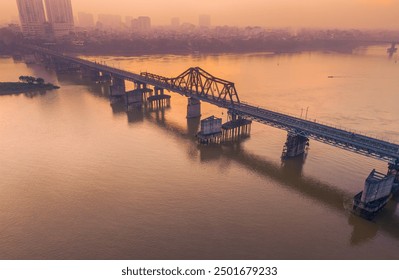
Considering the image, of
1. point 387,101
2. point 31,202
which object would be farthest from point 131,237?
point 387,101

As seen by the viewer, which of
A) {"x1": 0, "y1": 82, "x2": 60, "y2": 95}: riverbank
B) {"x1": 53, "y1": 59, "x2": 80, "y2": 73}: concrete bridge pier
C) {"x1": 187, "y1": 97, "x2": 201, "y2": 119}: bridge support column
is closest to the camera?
{"x1": 187, "y1": 97, "x2": 201, "y2": 119}: bridge support column

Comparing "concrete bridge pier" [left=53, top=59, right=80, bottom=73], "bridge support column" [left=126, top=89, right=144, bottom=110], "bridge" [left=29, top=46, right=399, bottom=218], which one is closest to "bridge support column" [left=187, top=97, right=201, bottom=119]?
"bridge" [left=29, top=46, right=399, bottom=218]

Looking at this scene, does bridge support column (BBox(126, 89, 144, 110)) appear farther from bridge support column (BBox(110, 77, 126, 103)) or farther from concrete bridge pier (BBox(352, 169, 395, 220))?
concrete bridge pier (BBox(352, 169, 395, 220))

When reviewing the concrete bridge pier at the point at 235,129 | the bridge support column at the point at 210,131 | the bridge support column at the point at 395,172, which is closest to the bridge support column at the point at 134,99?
the bridge support column at the point at 210,131

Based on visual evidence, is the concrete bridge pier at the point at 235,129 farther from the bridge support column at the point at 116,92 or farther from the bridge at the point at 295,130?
the bridge support column at the point at 116,92

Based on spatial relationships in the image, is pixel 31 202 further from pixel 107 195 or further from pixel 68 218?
pixel 107 195

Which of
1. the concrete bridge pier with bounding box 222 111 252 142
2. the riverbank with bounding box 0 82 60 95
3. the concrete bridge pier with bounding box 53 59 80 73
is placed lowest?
the concrete bridge pier with bounding box 222 111 252 142

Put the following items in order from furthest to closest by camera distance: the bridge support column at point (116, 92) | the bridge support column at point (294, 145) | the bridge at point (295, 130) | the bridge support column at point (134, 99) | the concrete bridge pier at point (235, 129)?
the bridge support column at point (116, 92) → the bridge support column at point (134, 99) → the concrete bridge pier at point (235, 129) → the bridge support column at point (294, 145) → the bridge at point (295, 130)
